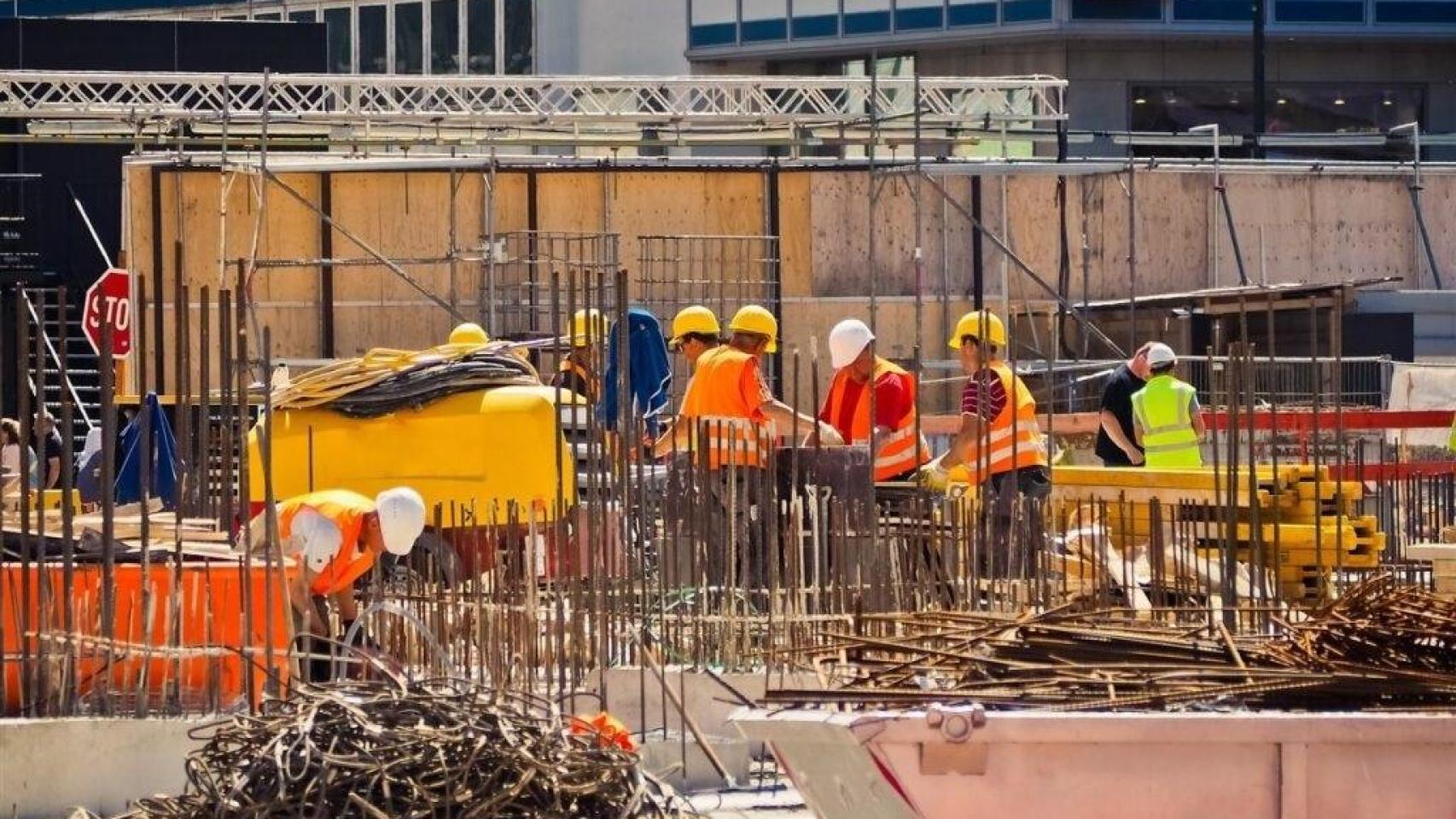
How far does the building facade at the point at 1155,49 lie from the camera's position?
130ft

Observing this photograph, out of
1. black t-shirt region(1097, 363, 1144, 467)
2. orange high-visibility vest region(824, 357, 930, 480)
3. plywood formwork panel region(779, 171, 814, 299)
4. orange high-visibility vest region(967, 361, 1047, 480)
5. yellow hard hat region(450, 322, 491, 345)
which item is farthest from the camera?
plywood formwork panel region(779, 171, 814, 299)

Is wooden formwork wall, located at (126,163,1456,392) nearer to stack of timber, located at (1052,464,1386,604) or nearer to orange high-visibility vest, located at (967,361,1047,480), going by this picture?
stack of timber, located at (1052,464,1386,604)

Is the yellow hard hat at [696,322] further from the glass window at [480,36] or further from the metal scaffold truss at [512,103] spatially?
the glass window at [480,36]

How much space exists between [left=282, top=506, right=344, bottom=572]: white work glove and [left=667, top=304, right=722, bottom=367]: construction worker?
473 centimetres

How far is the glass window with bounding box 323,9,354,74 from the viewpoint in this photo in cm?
4672

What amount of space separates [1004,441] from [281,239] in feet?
43.1

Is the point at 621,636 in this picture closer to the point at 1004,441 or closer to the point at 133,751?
the point at 133,751

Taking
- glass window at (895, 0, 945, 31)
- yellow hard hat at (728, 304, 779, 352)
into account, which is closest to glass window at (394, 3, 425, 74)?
glass window at (895, 0, 945, 31)

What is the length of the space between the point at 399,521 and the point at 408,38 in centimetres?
3601

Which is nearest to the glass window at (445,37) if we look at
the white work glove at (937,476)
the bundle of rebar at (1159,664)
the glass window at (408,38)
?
the glass window at (408,38)

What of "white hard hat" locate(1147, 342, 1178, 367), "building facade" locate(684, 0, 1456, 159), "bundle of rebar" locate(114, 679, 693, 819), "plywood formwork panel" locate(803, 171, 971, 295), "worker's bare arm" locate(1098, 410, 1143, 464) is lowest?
"bundle of rebar" locate(114, 679, 693, 819)

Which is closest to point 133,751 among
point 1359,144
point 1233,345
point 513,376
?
point 1233,345

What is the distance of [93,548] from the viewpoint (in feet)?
35.4

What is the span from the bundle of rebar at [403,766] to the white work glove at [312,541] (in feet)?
8.63
